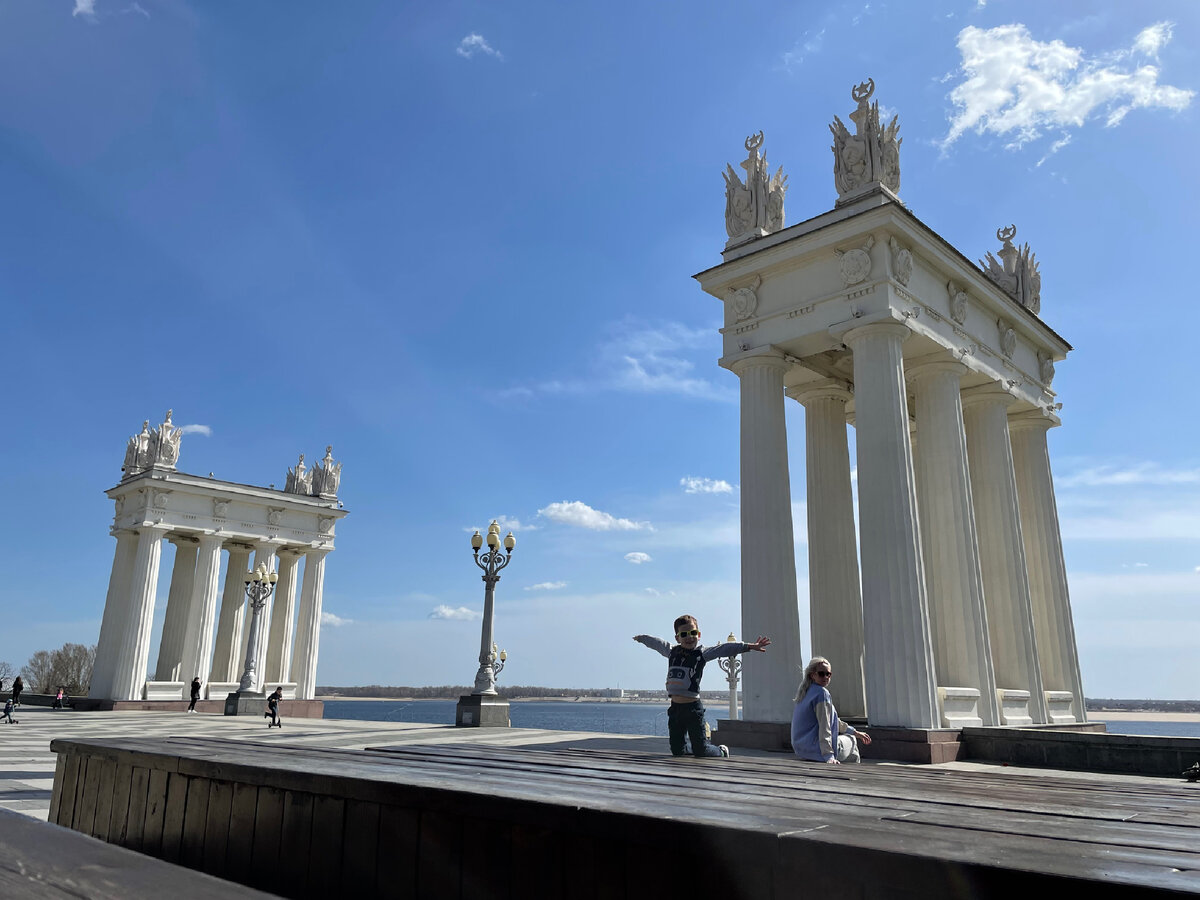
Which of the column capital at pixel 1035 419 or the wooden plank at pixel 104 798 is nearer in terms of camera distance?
the wooden plank at pixel 104 798

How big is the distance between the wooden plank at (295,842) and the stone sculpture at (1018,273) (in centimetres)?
2209

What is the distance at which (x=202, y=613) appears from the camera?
39375mm

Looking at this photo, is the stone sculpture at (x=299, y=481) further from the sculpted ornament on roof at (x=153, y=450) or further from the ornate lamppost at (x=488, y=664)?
A: the ornate lamppost at (x=488, y=664)

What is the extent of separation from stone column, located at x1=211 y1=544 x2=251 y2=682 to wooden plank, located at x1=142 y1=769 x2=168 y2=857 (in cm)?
4164

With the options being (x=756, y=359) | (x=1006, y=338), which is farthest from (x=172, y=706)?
(x=1006, y=338)

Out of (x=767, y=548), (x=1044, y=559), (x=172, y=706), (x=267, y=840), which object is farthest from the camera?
(x=172, y=706)

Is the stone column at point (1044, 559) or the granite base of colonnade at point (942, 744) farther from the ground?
the stone column at point (1044, 559)

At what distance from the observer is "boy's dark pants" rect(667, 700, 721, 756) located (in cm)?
703

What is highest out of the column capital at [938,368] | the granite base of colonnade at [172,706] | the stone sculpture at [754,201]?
the stone sculpture at [754,201]

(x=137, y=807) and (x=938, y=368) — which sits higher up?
(x=938, y=368)

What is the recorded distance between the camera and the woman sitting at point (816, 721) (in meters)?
7.57

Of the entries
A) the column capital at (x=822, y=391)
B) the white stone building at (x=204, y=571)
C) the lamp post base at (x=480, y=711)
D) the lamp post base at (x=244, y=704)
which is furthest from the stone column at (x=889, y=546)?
the white stone building at (x=204, y=571)

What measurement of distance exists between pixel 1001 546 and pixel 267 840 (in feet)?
57.1

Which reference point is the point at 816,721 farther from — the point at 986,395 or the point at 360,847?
the point at 986,395
